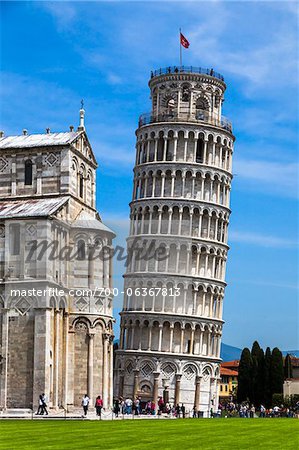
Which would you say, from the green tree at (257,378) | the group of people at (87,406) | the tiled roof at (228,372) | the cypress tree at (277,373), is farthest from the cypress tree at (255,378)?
the group of people at (87,406)

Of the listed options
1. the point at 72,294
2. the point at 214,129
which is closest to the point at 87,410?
the point at 72,294

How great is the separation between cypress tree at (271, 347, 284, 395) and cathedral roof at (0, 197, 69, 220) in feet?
177

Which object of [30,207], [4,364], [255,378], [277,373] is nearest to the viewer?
[4,364]

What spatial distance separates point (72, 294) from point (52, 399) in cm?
698

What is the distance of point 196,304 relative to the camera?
89.1 m

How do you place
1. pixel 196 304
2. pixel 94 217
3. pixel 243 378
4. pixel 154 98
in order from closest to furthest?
pixel 94 217 → pixel 196 304 → pixel 154 98 → pixel 243 378

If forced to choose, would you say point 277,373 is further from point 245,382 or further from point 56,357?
point 56,357

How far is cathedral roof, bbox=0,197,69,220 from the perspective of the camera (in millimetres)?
56000

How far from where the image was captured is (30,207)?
57938 mm

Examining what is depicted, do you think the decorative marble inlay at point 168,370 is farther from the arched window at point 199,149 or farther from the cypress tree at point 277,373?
the cypress tree at point 277,373

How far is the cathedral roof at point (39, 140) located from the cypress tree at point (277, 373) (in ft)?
174

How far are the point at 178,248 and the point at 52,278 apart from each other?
34.6 meters

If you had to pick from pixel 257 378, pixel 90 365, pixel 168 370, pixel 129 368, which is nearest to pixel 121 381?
pixel 129 368

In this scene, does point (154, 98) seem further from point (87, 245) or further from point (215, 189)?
point (87, 245)
